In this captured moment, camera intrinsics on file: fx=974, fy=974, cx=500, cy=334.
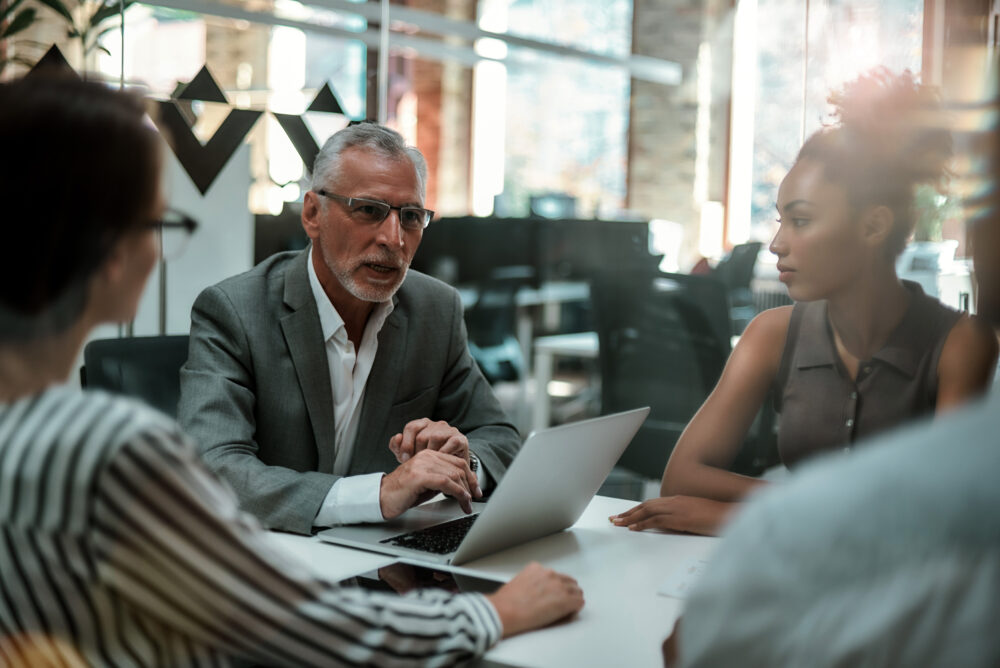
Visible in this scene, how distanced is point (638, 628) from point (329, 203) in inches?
45.9

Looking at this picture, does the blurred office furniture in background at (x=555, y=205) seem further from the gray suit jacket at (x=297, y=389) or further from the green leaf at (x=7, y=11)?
the gray suit jacket at (x=297, y=389)

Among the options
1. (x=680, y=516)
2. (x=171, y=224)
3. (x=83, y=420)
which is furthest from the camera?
(x=680, y=516)

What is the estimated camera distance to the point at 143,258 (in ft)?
2.78

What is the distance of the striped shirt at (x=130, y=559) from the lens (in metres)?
0.73

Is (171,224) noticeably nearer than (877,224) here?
Yes

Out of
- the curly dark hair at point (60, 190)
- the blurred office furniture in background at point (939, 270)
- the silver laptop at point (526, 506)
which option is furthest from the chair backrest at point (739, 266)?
the curly dark hair at point (60, 190)

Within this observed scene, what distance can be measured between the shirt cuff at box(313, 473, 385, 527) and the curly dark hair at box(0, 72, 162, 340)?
29.3 inches

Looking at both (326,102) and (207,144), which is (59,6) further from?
(326,102)

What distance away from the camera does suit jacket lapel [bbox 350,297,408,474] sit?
6.38ft

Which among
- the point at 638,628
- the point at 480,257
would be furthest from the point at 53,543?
the point at 480,257

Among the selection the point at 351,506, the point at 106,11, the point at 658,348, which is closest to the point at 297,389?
the point at 351,506

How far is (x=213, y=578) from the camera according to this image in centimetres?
79

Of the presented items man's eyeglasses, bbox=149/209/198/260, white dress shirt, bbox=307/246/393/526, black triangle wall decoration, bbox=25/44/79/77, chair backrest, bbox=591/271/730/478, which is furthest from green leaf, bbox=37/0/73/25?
chair backrest, bbox=591/271/730/478

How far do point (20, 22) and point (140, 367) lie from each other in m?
1.37
